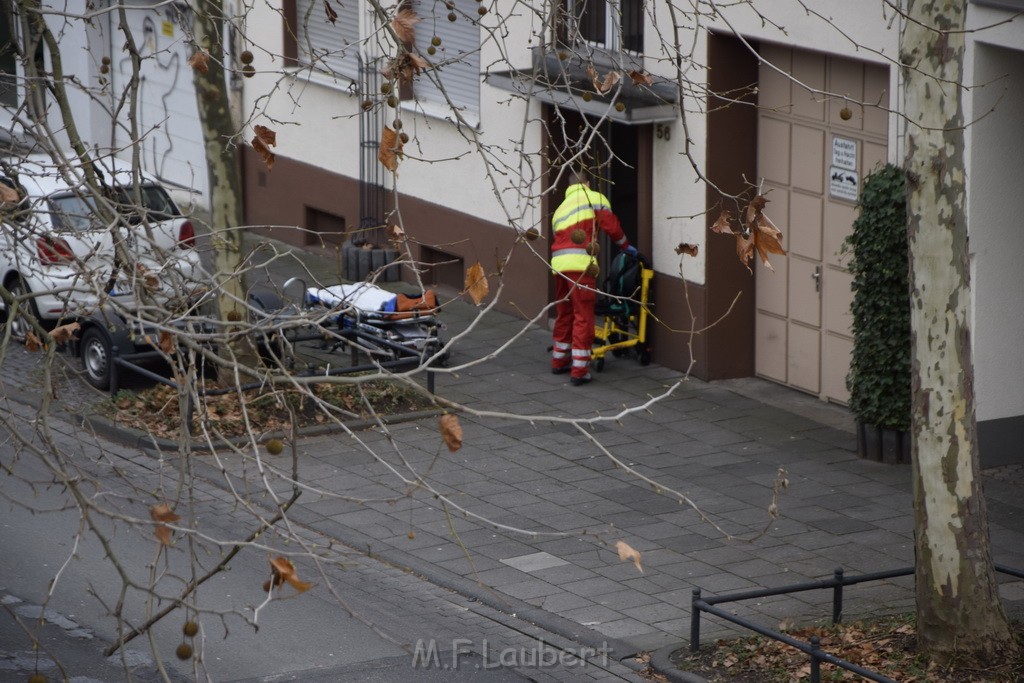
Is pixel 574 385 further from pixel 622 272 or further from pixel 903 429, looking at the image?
pixel 903 429

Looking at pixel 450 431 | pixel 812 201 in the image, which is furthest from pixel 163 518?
pixel 812 201

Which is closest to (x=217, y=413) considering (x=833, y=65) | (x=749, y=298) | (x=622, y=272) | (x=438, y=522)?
(x=438, y=522)

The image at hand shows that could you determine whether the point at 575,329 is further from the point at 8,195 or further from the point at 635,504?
the point at 8,195

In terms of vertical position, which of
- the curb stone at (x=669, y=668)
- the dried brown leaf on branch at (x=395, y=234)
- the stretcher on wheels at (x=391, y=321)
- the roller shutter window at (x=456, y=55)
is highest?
the roller shutter window at (x=456, y=55)

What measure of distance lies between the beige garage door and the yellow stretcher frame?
3.51 feet

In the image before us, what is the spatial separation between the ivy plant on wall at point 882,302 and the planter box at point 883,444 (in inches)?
3.4

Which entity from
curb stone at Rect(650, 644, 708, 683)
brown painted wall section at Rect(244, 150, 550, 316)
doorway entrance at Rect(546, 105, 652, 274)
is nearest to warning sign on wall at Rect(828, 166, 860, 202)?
doorway entrance at Rect(546, 105, 652, 274)

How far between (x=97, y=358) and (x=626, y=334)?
4934 millimetres

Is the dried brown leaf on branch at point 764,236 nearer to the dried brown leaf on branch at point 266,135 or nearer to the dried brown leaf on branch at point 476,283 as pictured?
the dried brown leaf on branch at point 476,283

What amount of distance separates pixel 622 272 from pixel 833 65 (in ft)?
8.99

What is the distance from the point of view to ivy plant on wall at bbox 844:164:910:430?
37.0ft

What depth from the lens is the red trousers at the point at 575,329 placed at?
13.5 m

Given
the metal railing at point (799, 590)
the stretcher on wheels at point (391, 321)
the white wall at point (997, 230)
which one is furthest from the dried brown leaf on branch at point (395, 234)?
the stretcher on wheels at point (391, 321)

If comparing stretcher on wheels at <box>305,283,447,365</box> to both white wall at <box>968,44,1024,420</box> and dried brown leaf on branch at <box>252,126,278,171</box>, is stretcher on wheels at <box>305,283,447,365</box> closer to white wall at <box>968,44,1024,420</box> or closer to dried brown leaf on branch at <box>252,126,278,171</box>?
white wall at <box>968,44,1024,420</box>
